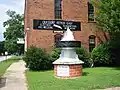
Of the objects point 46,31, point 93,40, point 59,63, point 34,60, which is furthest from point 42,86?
point 93,40

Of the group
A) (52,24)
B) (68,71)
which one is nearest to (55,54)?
(52,24)

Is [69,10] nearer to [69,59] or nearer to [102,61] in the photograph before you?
[102,61]

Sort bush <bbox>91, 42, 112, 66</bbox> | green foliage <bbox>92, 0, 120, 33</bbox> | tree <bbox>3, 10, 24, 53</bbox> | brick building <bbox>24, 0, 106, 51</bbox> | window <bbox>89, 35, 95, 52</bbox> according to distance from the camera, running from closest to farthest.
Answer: green foliage <bbox>92, 0, 120, 33</bbox>
bush <bbox>91, 42, 112, 66</bbox>
brick building <bbox>24, 0, 106, 51</bbox>
window <bbox>89, 35, 95, 52</bbox>
tree <bbox>3, 10, 24, 53</bbox>

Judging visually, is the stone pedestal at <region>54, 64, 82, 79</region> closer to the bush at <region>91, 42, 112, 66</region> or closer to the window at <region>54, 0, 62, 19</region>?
the bush at <region>91, 42, 112, 66</region>

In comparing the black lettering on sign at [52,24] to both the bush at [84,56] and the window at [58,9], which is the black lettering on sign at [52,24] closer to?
the window at [58,9]

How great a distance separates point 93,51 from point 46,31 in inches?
179

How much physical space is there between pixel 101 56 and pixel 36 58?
6.11 metres

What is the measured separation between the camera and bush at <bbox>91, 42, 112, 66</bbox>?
2969 centimetres

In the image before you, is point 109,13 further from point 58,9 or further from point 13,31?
point 13,31

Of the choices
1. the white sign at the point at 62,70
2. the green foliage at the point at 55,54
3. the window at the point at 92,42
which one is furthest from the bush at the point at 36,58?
the white sign at the point at 62,70

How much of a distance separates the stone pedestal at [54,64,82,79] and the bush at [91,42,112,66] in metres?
8.60

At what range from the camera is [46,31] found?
3005cm

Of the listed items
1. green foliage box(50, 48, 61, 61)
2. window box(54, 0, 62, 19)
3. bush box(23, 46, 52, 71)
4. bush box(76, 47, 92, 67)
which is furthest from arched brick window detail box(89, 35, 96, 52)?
bush box(23, 46, 52, 71)

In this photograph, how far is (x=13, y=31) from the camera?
7775 centimetres
